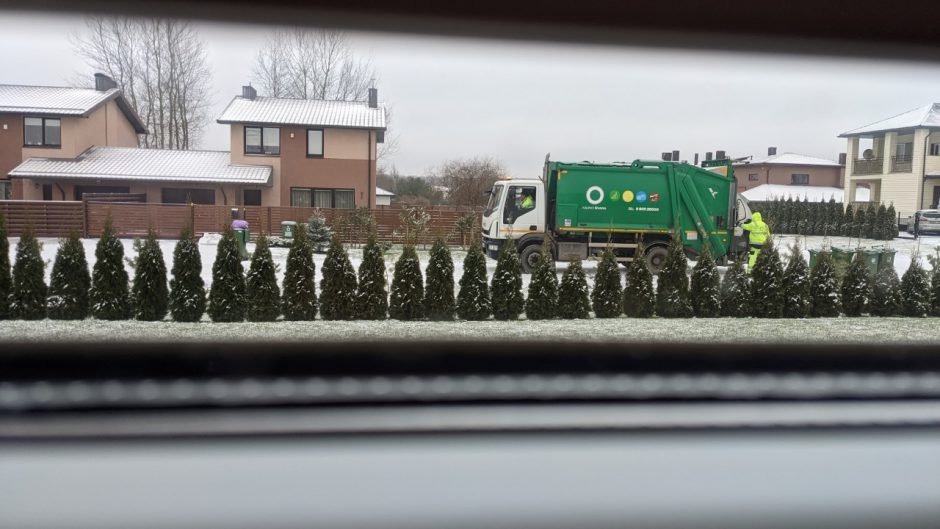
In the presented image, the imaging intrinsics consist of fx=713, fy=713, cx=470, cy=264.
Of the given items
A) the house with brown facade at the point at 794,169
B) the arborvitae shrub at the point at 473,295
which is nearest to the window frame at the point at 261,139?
the arborvitae shrub at the point at 473,295

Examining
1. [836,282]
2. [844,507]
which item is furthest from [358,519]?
[836,282]

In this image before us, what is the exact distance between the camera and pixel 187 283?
609 cm

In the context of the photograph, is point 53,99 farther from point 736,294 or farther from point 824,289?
point 824,289

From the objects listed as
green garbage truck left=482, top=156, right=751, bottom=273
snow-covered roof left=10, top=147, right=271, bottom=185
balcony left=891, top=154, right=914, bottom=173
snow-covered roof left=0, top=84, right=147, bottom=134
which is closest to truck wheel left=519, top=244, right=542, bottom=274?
green garbage truck left=482, top=156, right=751, bottom=273

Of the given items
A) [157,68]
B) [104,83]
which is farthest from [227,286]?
[157,68]

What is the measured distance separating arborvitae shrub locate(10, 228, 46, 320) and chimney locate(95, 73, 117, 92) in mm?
1397

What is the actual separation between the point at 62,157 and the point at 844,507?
218 inches

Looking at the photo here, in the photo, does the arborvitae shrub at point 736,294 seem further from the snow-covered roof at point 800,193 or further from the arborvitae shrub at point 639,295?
the snow-covered roof at point 800,193

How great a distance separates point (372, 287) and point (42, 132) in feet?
9.20

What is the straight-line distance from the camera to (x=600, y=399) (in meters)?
4.00

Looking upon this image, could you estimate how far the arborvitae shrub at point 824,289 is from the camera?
22.4ft

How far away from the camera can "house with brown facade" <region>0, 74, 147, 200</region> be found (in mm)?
4867

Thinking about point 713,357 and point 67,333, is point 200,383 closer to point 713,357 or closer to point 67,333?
point 67,333

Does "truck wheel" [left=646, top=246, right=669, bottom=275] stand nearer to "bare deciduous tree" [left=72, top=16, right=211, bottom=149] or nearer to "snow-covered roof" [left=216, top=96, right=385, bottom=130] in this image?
"snow-covered roof" [left=216, top=96, right=385, bottom=130]
